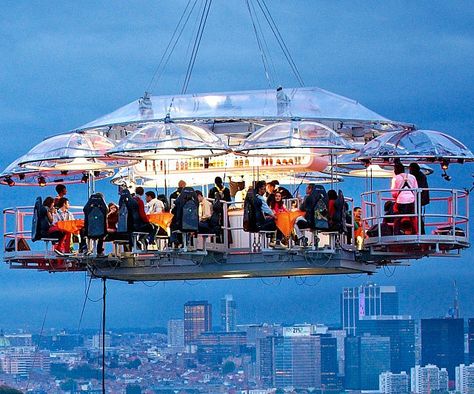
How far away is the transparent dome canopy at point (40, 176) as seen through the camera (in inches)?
2539

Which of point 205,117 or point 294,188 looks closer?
point 205,117

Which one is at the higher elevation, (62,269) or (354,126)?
(354,126)

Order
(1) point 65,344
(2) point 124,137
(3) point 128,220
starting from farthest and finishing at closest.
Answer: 1. (1) point 65,344
2. (2) point 124,137
3. (3) point 128,220

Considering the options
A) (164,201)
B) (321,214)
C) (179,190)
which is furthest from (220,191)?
(321,214)

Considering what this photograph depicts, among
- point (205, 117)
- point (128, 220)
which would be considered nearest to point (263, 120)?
point (205, 117)

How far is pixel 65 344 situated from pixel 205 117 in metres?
125

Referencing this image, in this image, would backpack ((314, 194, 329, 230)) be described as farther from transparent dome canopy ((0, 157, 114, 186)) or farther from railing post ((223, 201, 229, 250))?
transparent dome canopy ((0, 157, 114, 186))

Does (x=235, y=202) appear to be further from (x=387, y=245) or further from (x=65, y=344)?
(x=65, y=344)

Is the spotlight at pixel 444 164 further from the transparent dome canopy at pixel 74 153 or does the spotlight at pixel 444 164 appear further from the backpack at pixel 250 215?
the transparent dome canopy at pixel 74 153

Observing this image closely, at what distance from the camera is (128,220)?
57969 mm

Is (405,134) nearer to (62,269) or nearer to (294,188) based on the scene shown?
(294,188)

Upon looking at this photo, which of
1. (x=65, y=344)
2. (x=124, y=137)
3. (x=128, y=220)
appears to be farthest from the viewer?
(x=65, y=344)

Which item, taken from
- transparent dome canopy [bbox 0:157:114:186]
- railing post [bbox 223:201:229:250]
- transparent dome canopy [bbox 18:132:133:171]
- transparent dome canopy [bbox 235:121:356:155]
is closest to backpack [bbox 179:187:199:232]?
railing post [bbox 223:201:229:250]

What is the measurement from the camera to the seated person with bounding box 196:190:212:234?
58062 millimetres
